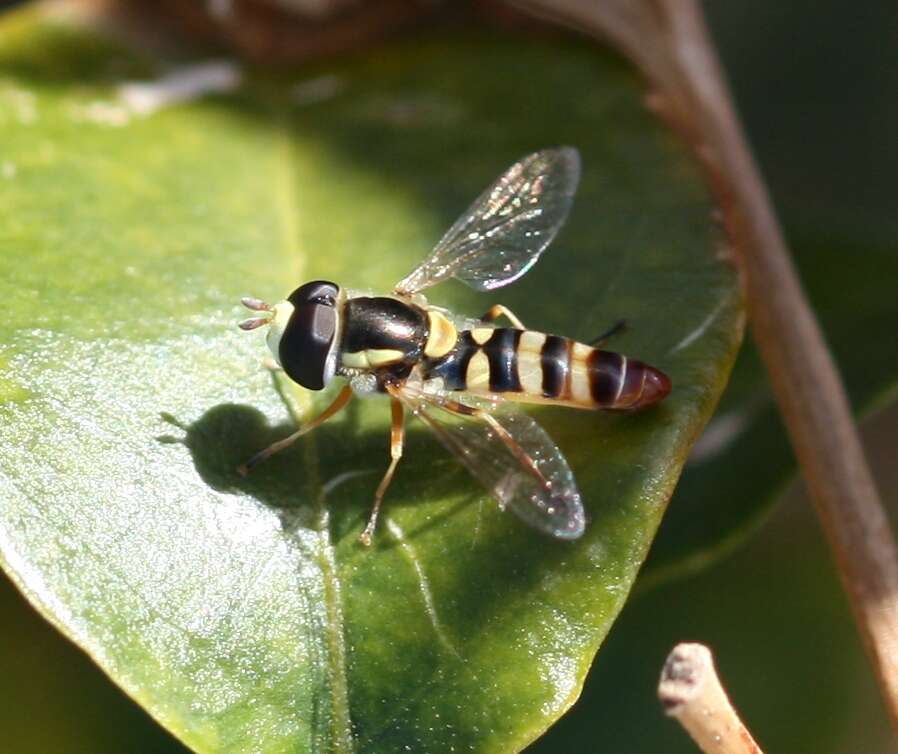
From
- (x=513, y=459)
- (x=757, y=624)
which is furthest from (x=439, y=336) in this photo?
(x=757, y=624)

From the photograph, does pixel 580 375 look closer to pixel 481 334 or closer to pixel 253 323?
pixel 481 334

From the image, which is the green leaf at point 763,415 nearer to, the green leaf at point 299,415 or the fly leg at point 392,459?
the green leaf at point 299,415

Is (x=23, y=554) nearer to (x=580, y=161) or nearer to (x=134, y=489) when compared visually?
(x=134, y=489)

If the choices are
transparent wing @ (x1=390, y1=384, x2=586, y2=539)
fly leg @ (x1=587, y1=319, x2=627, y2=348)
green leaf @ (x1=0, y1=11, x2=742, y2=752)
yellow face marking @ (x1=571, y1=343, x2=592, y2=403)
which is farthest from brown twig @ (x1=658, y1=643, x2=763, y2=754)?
fly leg @ (x1=587, y1=319, x2=627, y2=348)

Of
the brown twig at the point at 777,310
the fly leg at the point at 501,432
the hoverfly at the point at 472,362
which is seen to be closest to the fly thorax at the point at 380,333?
the hoverfly at the point at 472,362

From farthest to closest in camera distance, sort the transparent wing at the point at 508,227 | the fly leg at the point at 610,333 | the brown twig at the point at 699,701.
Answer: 1. the transparent wing at the point at 508,227
2. the fly leg at the point at 610,333
3. the brown twig at the point at 699,701

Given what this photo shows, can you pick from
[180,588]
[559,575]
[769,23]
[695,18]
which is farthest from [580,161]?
[769,23]
